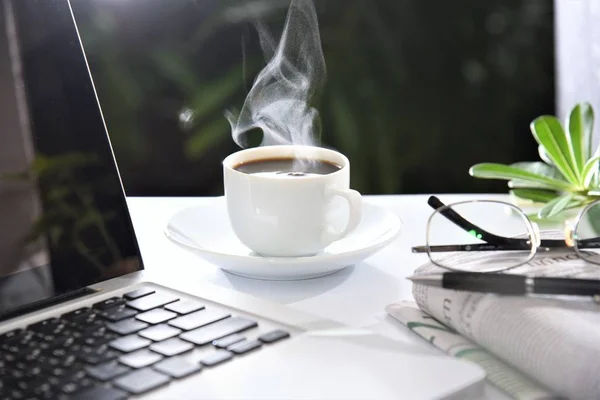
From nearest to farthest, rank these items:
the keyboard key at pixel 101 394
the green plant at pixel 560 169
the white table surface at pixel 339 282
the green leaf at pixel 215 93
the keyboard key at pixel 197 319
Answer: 1. the keyboard key at pixel 101 394
2. the keyboard key at pixel 197 319
3. the white table surface at pixel 339 282
4. the green plant at pixel 560 169
5. the green leaf at pixel 215 93

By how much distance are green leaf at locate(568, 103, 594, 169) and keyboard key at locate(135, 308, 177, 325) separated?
0.58m

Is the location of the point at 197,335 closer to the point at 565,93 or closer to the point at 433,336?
the point at 433,336

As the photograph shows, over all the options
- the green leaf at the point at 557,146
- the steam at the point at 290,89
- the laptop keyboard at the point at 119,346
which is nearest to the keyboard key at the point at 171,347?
the laptop keyboard at the point at 119,346

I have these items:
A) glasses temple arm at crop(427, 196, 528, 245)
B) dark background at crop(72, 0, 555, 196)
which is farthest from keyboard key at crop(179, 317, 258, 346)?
dark background at crop(72, 0, 555, 196)

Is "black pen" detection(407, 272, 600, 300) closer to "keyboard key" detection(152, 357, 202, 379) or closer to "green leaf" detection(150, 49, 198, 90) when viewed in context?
"keyboard key" detection(152, 357, 202, 379)

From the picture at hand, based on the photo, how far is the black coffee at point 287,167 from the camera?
88 centimetres

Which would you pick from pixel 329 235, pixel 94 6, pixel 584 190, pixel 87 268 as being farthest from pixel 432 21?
pixel 87 268

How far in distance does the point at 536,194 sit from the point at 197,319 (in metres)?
0.53

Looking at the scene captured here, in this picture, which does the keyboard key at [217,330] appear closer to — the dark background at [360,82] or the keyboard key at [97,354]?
the keyboard key at [97,354]

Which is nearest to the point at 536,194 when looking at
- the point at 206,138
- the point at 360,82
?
the point at 360,82

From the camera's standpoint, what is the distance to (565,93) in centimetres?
157

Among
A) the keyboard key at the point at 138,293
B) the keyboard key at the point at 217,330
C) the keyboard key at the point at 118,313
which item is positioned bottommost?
the keyboard key at the point at 217,330

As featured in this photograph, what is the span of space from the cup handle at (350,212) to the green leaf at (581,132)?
0.34 m

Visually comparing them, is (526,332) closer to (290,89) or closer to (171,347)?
(171,347)
